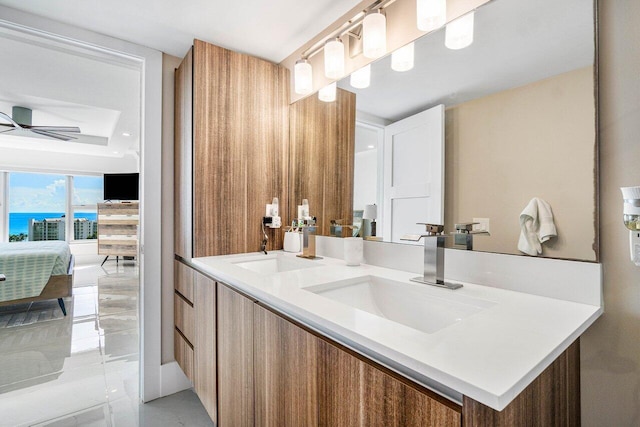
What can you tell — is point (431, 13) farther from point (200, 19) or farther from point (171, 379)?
point (171, 379)

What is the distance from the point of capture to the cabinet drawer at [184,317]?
66.6 inches

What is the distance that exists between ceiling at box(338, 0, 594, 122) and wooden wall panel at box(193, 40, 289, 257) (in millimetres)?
809

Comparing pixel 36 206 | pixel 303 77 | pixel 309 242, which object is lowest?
pixel 309 242

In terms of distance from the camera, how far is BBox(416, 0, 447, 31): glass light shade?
1181 mm

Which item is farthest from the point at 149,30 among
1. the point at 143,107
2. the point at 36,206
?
the point at 36,206

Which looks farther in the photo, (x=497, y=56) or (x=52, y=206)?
(x=52, y=206)

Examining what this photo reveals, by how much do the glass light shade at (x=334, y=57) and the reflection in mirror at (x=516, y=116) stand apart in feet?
1.40

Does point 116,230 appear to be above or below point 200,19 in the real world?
below

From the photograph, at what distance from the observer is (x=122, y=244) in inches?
248

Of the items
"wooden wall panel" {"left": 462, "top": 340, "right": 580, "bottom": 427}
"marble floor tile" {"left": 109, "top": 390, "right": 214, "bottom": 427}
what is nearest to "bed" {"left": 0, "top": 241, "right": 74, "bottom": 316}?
"marble floor tile" {"left": 109, "top": 390, "right": 214, "bottom": 427}

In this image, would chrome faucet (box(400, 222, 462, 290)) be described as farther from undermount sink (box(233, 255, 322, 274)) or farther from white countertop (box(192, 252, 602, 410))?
undermount sink (box(233, 255, 322, 274))

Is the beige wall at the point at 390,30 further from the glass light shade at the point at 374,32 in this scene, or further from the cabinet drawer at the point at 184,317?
the cabinet drawer at the point at 184,317

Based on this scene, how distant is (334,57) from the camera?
162 centimetres

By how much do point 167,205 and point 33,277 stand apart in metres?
2.52
